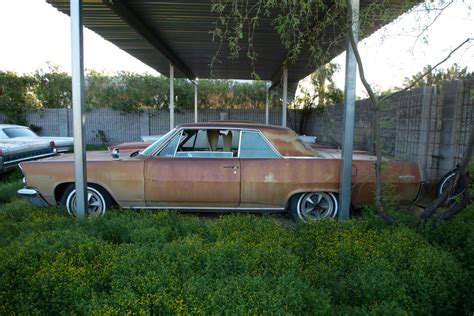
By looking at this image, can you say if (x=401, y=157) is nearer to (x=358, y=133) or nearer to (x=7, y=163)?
(x=358, y=133)

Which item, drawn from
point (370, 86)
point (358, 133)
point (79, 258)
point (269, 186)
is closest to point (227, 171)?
point (269, 186)

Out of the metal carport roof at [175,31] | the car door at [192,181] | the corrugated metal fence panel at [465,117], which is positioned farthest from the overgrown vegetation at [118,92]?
the corrugated metal fence panel at [465,117]

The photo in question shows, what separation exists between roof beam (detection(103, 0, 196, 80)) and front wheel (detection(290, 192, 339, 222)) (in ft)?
12.5

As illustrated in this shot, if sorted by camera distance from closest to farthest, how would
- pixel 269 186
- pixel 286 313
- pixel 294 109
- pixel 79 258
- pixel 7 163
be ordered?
pixel 286 313
pixel 79 258
pixel 269 186
pixel 7 163
pixel 294 109

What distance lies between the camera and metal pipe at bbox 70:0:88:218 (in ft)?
14.8

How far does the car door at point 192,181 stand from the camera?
17.7ft

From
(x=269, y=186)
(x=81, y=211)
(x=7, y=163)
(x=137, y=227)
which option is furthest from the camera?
(x=7, y=163)

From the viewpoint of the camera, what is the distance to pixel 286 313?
2.29m

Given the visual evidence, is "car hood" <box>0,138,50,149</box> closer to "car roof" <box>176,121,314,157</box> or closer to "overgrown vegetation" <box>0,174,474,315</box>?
"car roof" <box>176,121,314,157</box>

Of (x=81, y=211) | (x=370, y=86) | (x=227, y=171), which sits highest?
(x=370, y=86)

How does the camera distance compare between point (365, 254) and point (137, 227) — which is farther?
point (137, 227)

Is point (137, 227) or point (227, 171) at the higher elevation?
point (227, 171)

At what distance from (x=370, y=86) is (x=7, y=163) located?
26.7 ft

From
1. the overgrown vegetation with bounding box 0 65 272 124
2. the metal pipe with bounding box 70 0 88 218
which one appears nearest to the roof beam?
the metal pipe with bounding box 70 0 88 218
